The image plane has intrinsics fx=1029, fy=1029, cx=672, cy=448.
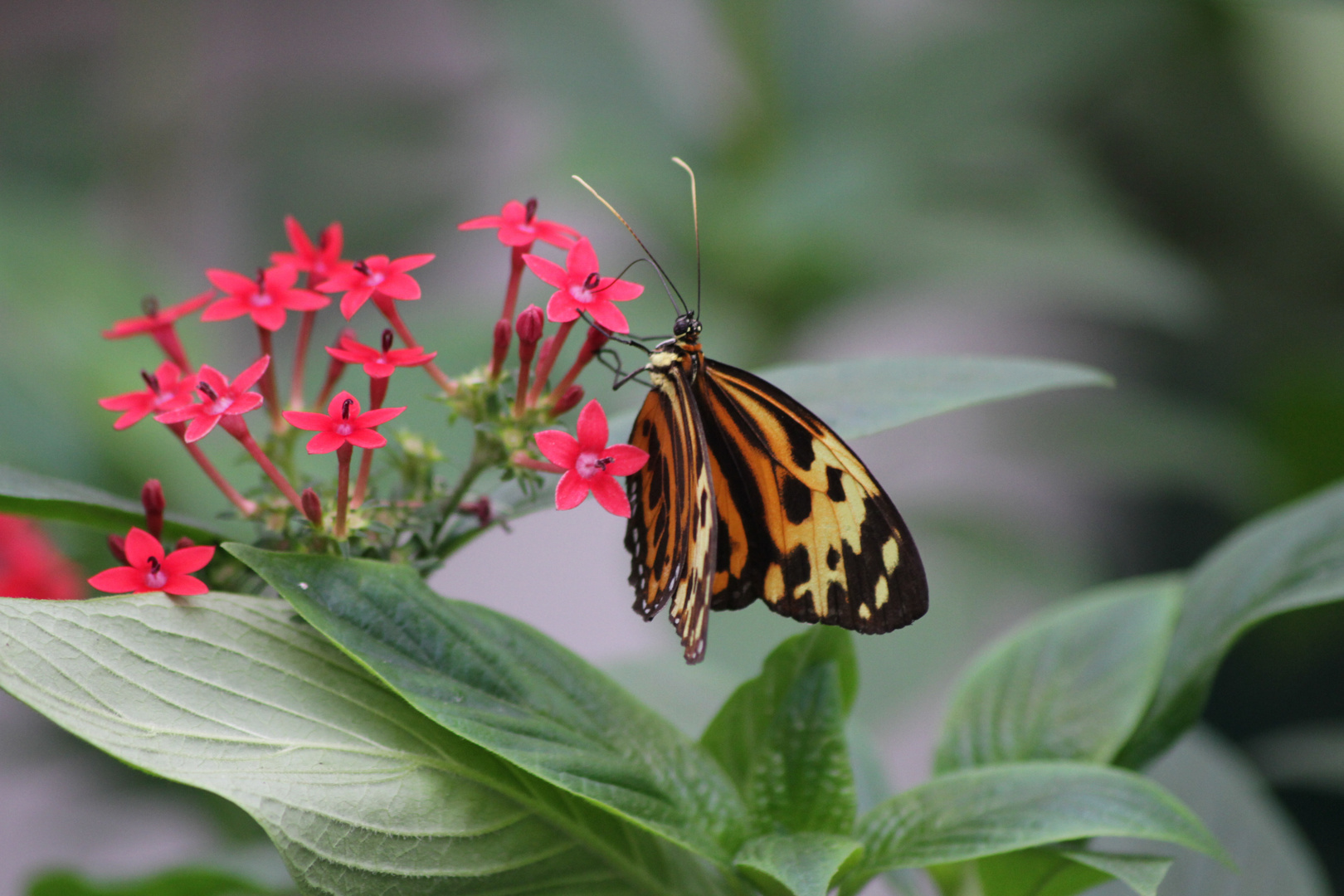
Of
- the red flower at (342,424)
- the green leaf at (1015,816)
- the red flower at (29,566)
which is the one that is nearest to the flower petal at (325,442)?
the red flower at (342,424)

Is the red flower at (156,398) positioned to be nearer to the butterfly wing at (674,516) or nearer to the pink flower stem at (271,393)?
the pink flower stem at (271,393)

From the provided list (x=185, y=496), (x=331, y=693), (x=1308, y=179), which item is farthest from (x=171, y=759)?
(x=1308, y=179)

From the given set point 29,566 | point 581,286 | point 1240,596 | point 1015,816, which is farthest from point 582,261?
point 29,566

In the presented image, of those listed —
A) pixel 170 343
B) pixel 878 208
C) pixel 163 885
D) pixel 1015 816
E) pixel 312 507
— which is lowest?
pixel 163 885

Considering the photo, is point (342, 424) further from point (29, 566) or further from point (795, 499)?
point (29, 566)

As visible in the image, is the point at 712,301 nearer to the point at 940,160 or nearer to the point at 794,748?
the point at 940,160

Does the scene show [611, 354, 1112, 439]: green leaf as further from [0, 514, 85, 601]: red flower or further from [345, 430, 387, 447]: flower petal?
[0, 514, 85, 601]: red flower

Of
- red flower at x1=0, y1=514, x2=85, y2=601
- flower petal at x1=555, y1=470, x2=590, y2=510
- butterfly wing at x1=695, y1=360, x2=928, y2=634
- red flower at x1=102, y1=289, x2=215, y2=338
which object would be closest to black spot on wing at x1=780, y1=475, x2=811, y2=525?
butterfly wing at x1=695, y1=360, x2=928, y2=634
